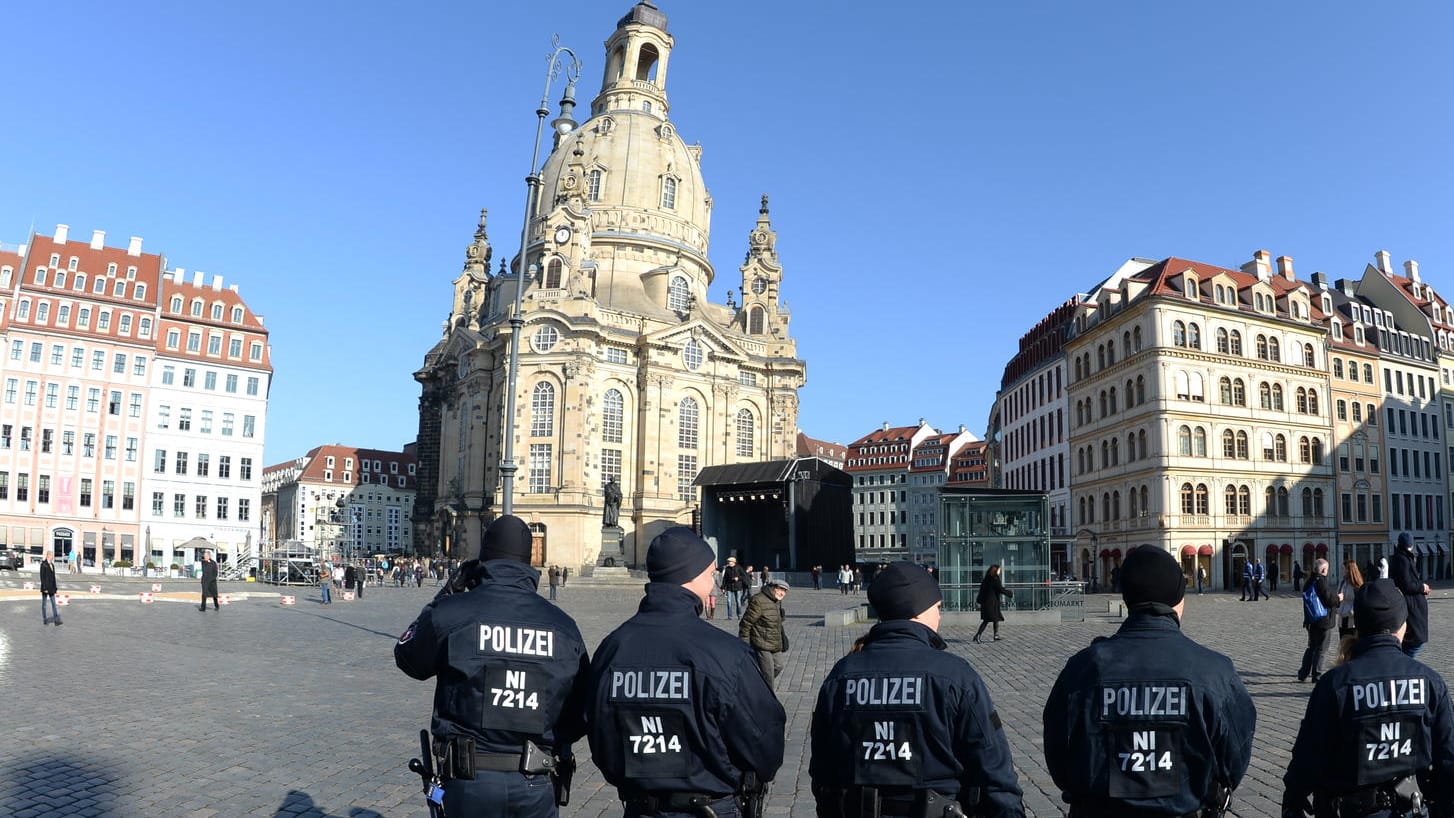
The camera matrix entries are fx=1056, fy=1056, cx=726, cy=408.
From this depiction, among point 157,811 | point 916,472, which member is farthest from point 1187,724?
point 916,472

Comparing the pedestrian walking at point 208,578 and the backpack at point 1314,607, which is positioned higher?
the backpack at point 1314,607

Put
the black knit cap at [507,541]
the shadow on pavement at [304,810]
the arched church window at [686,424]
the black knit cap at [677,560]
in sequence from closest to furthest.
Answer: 1. the black knit cap at [677,560]
2. the black knit cap at [507,541]
3. the shadow on pavement at [304,810]
4. the arched church window at [686,424]

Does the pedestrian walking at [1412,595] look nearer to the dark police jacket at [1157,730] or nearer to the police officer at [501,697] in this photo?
the dark police jacket at [1157,730]

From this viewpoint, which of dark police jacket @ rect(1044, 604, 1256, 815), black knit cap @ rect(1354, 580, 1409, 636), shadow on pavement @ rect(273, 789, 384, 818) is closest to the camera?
dark police jacket @ rect(1044, 604, 1256, 815)

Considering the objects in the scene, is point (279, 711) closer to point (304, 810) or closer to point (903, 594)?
point (304, 810)

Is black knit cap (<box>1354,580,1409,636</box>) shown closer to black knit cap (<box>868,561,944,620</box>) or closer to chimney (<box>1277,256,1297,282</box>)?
black knit cap (<box>868,561,944,620</box>)

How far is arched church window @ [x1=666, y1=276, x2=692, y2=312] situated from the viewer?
3199 inches

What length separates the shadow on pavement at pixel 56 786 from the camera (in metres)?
7.44

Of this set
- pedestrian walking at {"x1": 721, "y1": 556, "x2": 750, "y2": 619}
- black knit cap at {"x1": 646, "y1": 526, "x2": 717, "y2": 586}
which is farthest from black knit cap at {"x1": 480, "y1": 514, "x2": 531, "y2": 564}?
pedestrian walking at {"x1": 721, "y1": 556, "x2": 750, "y2": 619}

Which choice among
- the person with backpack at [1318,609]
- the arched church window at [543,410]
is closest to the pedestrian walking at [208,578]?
the person with backpack at [1318,609]

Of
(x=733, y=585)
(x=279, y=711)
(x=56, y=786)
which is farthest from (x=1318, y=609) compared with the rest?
(x=733, y=585)

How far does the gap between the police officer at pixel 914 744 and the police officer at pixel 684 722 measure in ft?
0.93

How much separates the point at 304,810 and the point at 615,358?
220ft

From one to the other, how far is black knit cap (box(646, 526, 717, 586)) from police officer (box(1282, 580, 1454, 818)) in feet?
8.64
